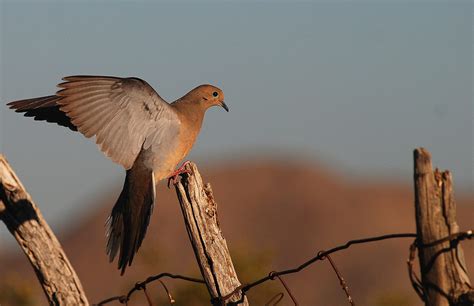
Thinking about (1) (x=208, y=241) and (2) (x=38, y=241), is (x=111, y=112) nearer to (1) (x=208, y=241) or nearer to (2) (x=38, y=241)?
Result: (2) (x=38, y=241)

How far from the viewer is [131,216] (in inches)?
265

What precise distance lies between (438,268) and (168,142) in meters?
4.09

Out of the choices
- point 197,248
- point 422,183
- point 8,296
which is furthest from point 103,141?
point 8,296

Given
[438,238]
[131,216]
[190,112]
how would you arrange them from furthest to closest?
1. [190,112]
2. [131,216]
3. [438,238]

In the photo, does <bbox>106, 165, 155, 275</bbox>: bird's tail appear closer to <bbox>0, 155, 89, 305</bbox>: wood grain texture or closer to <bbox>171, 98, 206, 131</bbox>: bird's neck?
<bbox>171, 98, 206, 131</bbox>: bird's neck

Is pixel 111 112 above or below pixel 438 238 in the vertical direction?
above

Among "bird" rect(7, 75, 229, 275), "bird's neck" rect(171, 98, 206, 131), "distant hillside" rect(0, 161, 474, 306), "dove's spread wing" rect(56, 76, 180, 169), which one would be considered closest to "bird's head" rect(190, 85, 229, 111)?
"bird's neck" rect(171, 98, 206, 131)

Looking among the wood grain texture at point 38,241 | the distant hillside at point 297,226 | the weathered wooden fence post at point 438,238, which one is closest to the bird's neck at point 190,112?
the wood grain texture at point 38,241

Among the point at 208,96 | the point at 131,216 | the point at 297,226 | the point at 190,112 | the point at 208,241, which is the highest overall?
the point at 208,96

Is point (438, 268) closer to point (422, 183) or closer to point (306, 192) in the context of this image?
point (422, 183)

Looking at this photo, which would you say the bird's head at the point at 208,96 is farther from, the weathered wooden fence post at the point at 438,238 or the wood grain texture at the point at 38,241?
the weathered wooden fence post at the point at 438,238

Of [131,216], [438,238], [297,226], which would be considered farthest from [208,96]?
[297,226]

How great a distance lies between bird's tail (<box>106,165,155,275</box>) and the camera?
21.4ft

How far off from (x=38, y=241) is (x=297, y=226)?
38409 millimetres
